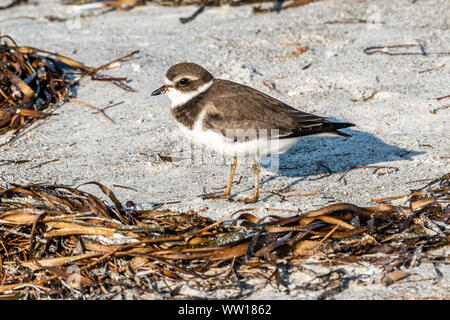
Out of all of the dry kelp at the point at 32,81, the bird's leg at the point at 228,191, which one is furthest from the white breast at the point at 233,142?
the dry kelp at the point at 32,81

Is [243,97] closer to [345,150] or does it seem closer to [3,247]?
[345,150]

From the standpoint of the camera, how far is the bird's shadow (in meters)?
4.41

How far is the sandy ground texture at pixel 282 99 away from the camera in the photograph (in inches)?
160

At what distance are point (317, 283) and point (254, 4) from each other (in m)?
5.12

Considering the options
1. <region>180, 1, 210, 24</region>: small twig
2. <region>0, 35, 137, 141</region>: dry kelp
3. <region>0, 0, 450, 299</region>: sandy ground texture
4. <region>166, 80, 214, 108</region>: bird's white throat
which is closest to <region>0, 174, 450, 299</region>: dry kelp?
<region>0, 0, 450, 299</region>: sandy ground texture

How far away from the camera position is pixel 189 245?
10.7 ft

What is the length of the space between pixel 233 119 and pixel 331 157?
98cm

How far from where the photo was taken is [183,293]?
9.85 feet

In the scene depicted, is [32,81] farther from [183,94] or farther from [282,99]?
[282,99]

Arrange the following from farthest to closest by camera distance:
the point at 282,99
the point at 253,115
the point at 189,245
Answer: the point at 282,99 < the point at 253,115 < the point at 189,245

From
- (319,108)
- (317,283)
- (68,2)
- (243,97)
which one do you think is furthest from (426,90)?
(68,2)

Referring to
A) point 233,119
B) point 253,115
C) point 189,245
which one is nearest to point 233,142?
point 233,119

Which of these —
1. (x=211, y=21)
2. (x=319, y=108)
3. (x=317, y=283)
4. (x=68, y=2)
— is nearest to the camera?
(x=317, y=283)

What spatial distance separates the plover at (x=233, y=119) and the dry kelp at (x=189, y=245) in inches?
30.0
